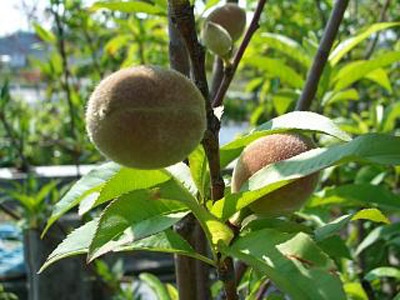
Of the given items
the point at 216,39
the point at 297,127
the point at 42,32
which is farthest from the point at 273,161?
the point at 42,32

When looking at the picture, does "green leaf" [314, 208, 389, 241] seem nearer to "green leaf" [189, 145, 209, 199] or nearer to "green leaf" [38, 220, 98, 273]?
"green leaf" [189, 145, 209, 199]

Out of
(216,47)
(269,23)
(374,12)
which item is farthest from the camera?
(374,12)

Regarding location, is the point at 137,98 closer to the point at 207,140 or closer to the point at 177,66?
the point at 207,140

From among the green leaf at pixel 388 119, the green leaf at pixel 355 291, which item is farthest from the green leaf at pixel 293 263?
the green leaf at pixel 388 119

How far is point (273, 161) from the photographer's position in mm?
759

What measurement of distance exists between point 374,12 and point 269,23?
29.3 inches

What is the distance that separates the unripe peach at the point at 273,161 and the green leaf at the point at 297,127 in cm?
1

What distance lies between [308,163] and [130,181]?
0.73 ft

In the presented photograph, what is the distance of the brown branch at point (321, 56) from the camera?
1.24 m

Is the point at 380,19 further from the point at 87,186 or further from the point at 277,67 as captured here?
the point at 87,186

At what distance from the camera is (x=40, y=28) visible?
8.59ft

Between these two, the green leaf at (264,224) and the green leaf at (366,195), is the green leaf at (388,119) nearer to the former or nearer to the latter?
the green leaf at (366,195)

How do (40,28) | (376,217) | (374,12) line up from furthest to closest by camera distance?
(374,12) → (40,28) → (376,217)

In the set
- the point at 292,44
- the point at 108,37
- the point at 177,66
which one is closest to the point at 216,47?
the point at 177,66
